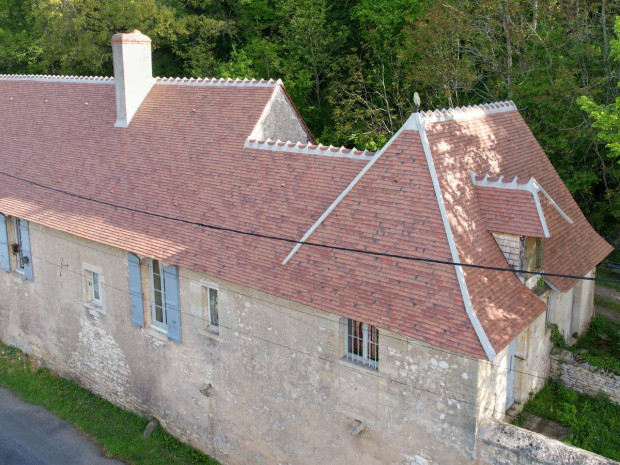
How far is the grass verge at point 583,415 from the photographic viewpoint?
14617mm

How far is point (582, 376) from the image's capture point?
16500 mm

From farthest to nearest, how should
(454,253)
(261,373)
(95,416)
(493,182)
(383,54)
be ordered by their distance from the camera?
(383,54), (95,416), (261,373), (493,182), (454,253)

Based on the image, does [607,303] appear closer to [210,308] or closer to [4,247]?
[210,308]

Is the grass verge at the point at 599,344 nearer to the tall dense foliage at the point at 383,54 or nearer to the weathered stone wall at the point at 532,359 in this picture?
the weathered stone wall at the point at 532,359

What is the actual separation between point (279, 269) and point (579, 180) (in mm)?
15419

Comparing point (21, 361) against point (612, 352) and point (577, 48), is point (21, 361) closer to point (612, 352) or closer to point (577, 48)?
point (612, 352)

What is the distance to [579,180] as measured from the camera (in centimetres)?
2544

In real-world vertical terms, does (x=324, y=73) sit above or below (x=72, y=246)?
above

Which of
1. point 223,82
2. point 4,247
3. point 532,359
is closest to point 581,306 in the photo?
point 532,359

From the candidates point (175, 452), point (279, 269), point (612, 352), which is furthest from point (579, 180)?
point (175, 452)

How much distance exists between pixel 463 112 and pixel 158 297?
9.32 meters

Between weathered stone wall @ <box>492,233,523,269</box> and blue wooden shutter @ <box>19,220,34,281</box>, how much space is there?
1456 cm

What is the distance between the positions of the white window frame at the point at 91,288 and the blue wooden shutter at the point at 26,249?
2830mm

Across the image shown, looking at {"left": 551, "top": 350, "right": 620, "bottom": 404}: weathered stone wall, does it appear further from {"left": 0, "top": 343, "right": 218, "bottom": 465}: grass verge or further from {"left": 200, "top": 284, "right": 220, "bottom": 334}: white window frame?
{"left": 0, "top": 343, "right": 218, "bottom": 465}: grass verge
